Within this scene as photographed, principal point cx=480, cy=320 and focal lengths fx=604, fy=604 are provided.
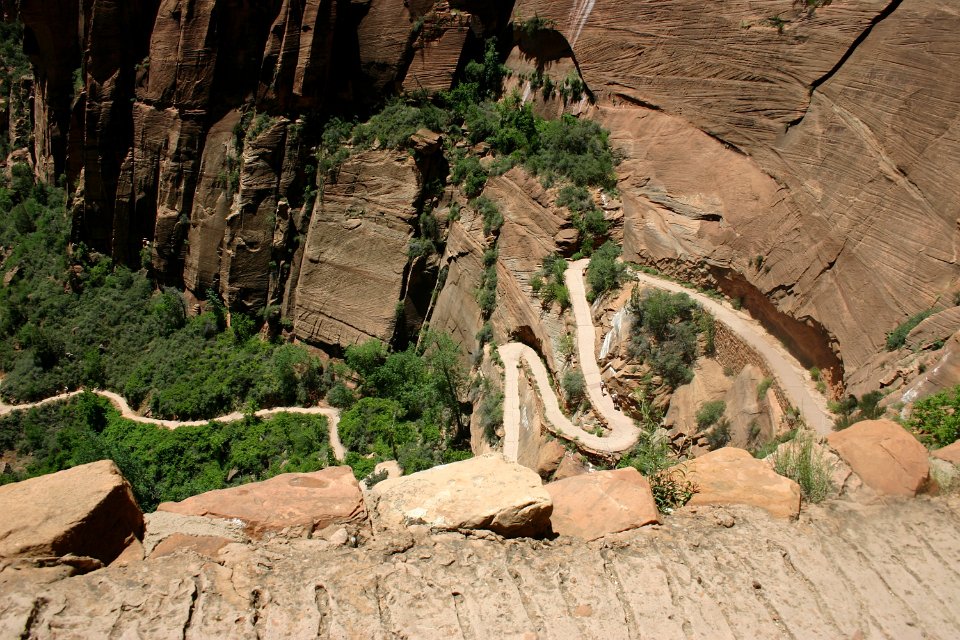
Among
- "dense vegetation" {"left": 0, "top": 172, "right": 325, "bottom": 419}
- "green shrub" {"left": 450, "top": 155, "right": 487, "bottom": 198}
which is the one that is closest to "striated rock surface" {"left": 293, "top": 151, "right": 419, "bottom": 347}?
"green shrub" {"left": 450, "top": 155, "right": 487, "bottom": 198}

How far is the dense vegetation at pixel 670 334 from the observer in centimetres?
1717

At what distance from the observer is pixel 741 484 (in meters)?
7.00

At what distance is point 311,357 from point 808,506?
2494 cm

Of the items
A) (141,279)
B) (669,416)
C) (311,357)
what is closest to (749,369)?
(669,416)

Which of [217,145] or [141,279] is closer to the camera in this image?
[217,145]

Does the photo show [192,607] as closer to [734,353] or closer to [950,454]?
[950,454]

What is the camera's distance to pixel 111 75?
30.8m

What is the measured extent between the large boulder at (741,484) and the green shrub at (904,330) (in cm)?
835

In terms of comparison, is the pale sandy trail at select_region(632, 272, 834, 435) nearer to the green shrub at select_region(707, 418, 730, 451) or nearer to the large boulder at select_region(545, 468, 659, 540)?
the green shrub at select_region(707, 418, 730, 451)

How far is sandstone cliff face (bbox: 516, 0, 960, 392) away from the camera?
566 inches

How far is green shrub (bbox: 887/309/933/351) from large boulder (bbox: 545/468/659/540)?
9.79 meters

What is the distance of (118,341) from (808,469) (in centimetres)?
3249

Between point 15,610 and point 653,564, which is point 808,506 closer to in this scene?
point 653,564

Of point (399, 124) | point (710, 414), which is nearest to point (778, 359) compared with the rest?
point (710, 414)
